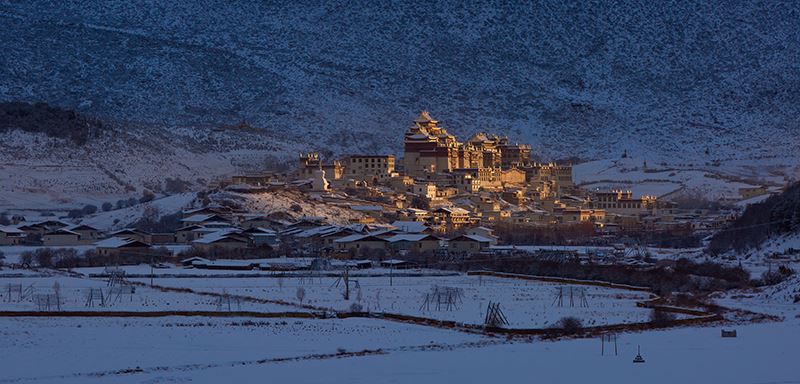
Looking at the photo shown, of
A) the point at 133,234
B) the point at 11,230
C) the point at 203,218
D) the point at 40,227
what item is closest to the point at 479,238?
the point at 203,218

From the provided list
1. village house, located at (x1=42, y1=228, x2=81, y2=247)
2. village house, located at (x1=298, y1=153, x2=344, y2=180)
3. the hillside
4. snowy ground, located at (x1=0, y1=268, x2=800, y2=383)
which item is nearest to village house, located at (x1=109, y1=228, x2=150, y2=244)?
village house, located at (x1=42, y1=228, x2=81, y2=247)

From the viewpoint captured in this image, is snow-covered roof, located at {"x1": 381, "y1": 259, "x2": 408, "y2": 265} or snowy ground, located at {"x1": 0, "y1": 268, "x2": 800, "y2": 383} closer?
snowy ground, located at {"x1": 0, "y1": 268, "x2": 800, "y2": 383}

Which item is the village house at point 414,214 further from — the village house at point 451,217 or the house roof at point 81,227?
the house roof at point 81,227

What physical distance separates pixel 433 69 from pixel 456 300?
10019cm

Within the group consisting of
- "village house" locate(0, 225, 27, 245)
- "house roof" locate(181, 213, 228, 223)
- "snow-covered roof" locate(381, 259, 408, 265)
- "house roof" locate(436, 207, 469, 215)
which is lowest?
"snow-covered roof" locate(381, 259, 408, 265)

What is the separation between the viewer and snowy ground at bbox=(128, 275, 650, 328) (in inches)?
1784

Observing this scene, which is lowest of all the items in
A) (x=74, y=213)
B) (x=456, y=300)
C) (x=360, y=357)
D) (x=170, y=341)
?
(x=360, y=357)

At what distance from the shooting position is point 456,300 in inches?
1935

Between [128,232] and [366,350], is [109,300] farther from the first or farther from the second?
[128,232]

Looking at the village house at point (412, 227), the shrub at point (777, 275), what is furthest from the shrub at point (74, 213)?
the shrub at point (777, 275)

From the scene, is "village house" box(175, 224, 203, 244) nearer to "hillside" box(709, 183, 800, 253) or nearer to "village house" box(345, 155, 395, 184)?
"hillside" box(709, 183, 800, 253)

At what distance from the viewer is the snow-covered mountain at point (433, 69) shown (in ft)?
427

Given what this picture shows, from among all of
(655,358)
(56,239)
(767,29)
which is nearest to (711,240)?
(56,239)

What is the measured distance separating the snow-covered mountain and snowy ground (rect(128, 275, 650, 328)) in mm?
65199
